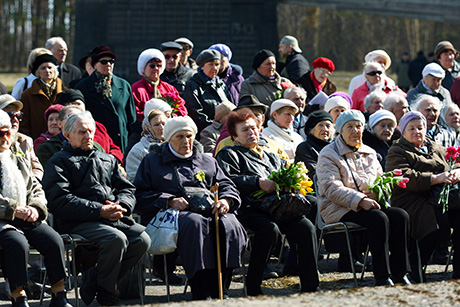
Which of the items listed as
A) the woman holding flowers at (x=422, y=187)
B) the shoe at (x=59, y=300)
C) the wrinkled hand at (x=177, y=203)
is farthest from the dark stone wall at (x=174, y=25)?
the shoe at (x=59, y=300)

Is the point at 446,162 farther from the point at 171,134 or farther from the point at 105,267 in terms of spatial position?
the point at 105,267

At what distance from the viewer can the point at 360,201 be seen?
704 centimetres

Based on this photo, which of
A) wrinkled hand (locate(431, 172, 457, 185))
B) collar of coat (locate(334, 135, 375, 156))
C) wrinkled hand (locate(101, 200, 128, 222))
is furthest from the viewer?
wrinkled hand (locate(431, 172, 457, 185))

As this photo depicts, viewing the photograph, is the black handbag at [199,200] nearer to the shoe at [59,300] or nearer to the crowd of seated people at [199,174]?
the crowd of seated people at [199,174]

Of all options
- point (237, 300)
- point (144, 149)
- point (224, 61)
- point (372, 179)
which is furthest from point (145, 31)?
point (237, 300)

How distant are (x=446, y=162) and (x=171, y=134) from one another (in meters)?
2.82

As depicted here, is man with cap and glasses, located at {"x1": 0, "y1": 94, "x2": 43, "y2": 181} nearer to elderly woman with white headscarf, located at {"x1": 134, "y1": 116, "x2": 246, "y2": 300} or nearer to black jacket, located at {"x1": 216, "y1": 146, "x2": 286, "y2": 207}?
elderly woman with white headscarf, located at {"x1": 134, "y1": 116, "x2": 246, "y2": 300}

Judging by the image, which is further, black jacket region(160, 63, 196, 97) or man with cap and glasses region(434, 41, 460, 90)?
man with cap and glasses region(434, 41, 460, 90)

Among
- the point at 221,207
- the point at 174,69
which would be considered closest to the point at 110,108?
the point at 174,69

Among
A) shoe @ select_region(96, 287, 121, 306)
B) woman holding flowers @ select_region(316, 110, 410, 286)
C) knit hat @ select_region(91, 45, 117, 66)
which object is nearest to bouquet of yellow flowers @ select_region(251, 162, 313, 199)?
woman holding flowers @ select_region(316, 110, 410, 286)

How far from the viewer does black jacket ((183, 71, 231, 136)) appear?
30.8 feet

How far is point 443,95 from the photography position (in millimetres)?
10484

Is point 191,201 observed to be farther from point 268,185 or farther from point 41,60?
point 41,60

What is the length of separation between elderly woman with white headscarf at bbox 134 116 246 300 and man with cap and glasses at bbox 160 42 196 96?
3.10 meters
